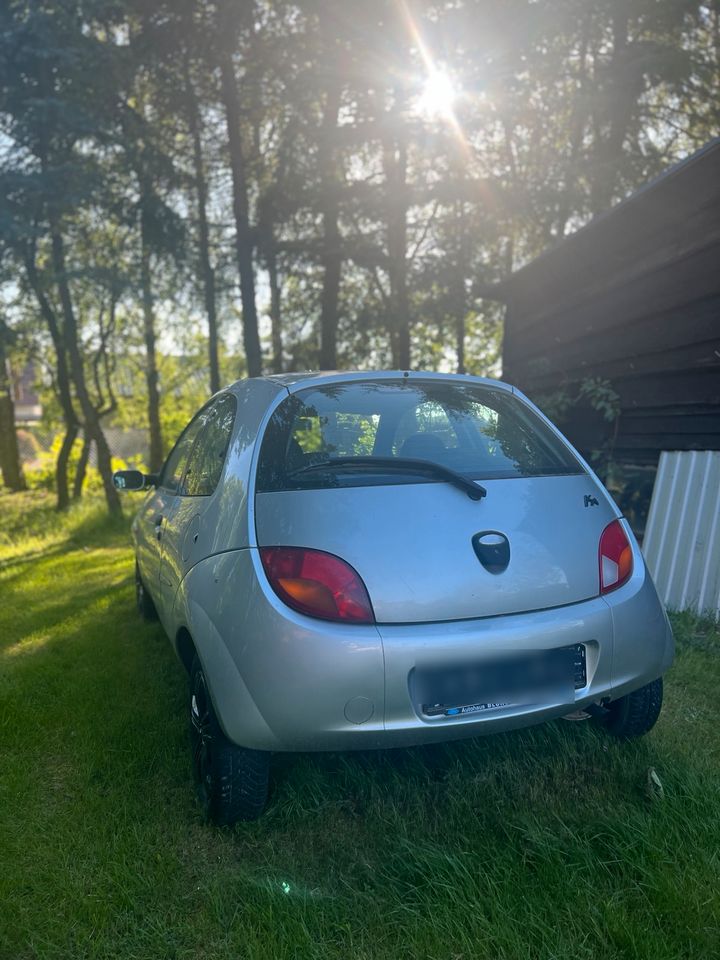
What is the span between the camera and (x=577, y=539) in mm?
2570

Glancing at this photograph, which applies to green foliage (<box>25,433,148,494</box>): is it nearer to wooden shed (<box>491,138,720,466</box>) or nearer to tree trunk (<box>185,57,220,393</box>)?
tree trunk (<box>185,57,220,393</box>)

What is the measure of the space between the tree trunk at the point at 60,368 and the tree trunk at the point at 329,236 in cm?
510

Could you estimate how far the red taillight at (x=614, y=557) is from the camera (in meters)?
2.58

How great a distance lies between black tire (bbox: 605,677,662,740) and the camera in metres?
2.87

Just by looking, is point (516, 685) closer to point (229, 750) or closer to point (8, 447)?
point (229, 750)

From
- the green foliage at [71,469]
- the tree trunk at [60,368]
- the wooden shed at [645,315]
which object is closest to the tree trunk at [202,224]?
the tree trunk at [60,368]

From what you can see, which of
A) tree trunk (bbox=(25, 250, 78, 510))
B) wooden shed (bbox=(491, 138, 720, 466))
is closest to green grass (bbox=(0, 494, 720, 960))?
wooden shed (bbox=(491, 138, 720, 466))

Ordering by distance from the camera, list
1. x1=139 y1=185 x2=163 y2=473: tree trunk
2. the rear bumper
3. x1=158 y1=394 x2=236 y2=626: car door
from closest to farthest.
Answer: the rear bumper, x1=158 y1=394 x2=236 y2=626: car door, x1=139 y1=185 x2=163 y2=473: tree trunk

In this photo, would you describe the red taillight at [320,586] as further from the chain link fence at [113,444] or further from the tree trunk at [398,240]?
the chain link fence at [113,444]

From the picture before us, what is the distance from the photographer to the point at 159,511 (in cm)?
406

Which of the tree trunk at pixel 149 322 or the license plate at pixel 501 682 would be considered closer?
the license plate at pixel 501 682

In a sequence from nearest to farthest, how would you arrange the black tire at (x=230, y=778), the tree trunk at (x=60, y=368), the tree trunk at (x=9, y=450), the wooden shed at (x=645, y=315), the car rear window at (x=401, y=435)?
the black tire at (x=230, y=778)
the car rear window at (x=401, y=435)
the wooden shed at (x=645, y=315)
the tree trunk at (x=60, y=368)
the tree trunk at (x=9, y=450)

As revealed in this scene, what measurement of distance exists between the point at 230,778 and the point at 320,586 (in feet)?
2.57

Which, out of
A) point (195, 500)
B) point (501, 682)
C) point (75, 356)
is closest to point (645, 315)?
point (195, 500)
